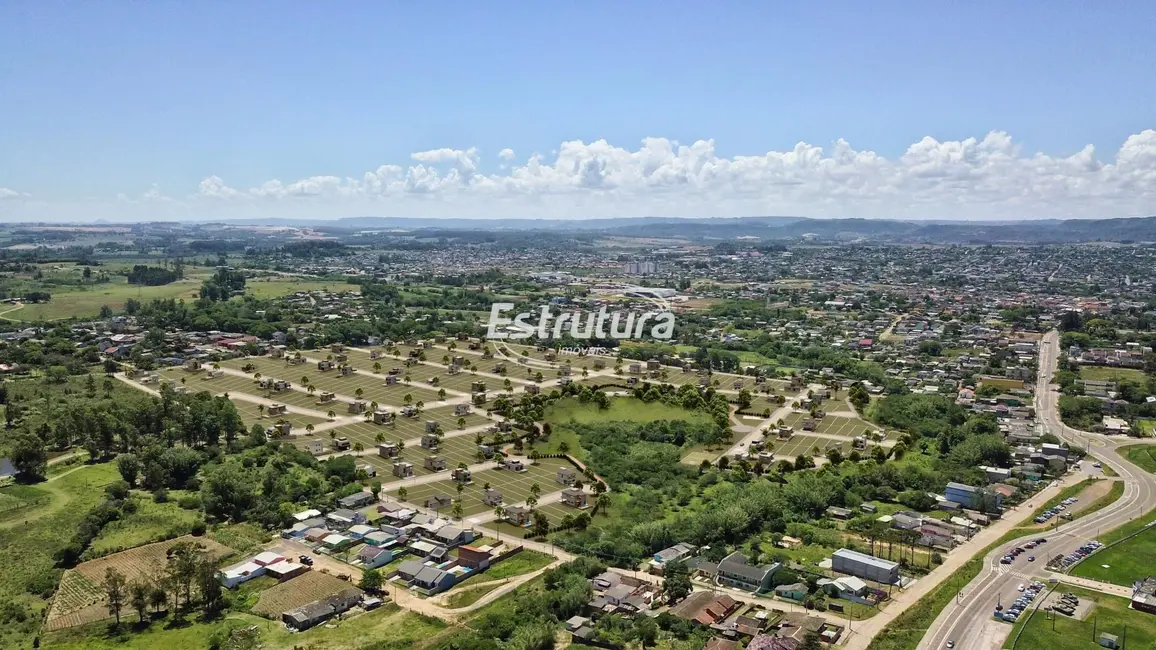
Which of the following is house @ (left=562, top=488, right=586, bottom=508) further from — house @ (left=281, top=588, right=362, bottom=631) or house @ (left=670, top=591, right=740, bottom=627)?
house @ (left=281, top=588, right=362, bottom=631)

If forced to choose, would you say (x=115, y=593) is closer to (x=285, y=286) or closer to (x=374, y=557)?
(x=374, y=557)

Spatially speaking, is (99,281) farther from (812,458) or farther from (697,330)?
(812,458)

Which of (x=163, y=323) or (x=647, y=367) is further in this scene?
(x=163, y=323)

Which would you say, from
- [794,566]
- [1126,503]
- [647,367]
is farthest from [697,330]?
[794,566]

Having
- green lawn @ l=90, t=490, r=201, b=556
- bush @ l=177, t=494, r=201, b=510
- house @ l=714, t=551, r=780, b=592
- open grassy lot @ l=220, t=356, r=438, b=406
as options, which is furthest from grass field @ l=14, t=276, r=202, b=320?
house @ l=714, t=551, r=780, b=592

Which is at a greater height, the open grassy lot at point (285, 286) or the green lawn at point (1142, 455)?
the open grassy lot at point (285, 286)

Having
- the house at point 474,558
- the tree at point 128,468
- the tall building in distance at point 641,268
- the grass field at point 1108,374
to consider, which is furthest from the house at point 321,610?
the tall building in distance at point 641,268

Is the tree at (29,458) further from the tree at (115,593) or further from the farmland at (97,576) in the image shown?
the tree at (115,593)
